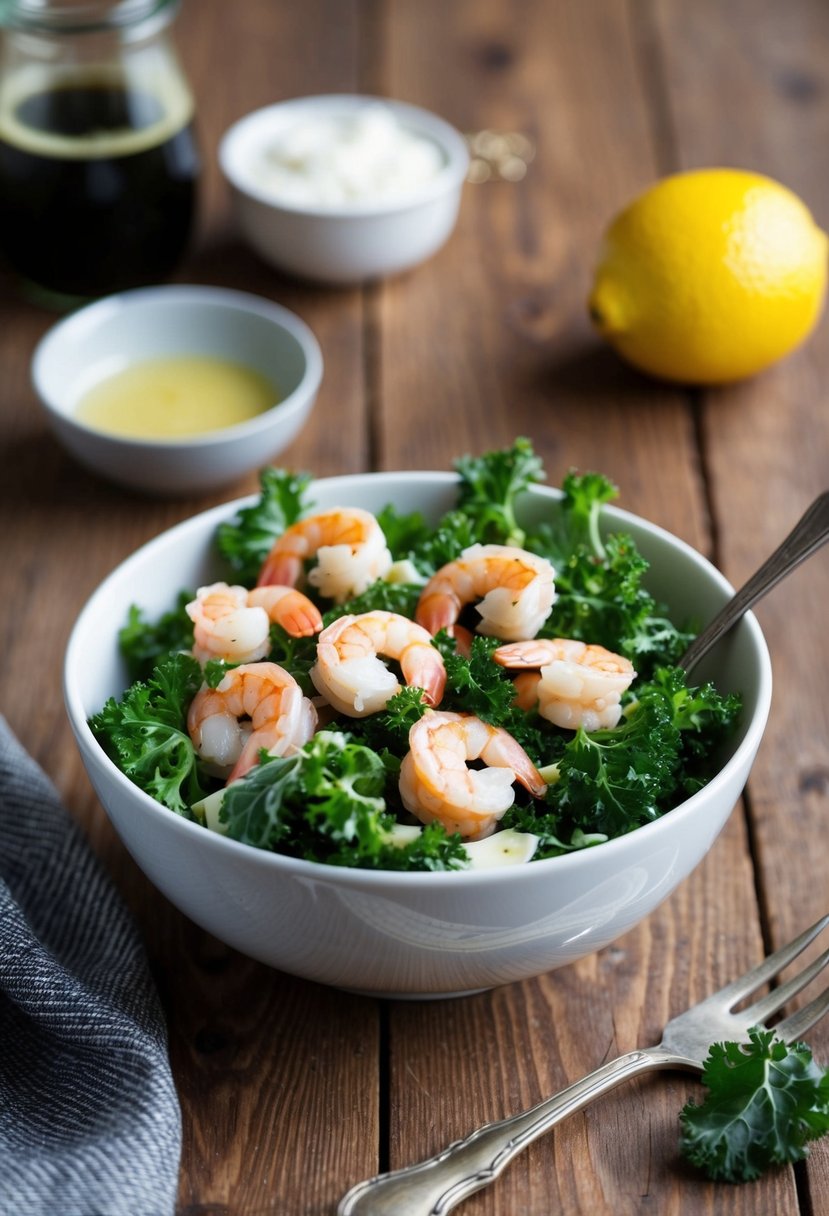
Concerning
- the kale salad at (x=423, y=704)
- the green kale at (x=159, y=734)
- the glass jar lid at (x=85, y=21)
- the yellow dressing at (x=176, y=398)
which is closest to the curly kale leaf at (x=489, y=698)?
the kale salad at (x=423, y=704)

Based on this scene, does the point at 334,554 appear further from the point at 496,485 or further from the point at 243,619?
the point at 496,485

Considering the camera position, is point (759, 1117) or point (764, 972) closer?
point (759, 1117)

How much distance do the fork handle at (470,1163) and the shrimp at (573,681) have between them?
300 millimetres

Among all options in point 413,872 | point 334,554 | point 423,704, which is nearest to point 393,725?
point 423,704

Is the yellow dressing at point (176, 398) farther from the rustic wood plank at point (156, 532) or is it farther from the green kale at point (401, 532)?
the green kale at point (401, 532)

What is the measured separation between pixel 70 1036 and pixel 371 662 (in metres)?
0.42

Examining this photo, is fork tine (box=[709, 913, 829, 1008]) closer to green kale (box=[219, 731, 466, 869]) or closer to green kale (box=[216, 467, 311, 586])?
green kale (box=[219, 731, 466, 869])

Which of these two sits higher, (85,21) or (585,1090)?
(85,21)

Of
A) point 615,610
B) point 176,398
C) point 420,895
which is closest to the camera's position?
point 420,895

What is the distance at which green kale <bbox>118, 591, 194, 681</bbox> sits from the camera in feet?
4.80

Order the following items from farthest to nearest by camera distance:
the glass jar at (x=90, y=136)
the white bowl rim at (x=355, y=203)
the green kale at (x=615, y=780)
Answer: the white bowl rim at (x=355, y=203)
the glass jar at (x=90, y=136)
the green kale at (x=615, y=780)

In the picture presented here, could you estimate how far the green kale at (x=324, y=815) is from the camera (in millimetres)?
1118

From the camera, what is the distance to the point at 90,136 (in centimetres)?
216

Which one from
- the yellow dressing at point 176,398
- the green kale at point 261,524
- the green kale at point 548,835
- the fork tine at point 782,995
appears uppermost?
the green kale at point 548,835
